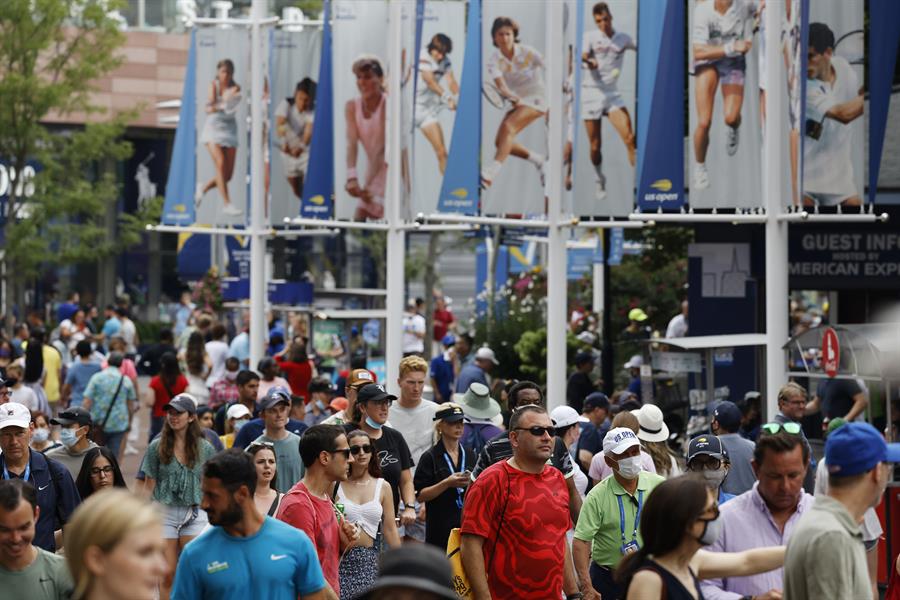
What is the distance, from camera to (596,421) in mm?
14578

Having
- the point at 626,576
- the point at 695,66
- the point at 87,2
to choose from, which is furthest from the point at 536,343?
the point at 626,576

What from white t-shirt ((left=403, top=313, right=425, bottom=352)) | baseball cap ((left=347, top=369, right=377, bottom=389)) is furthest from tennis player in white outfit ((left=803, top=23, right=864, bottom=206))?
white t-shirt ((left=403, top=313, right=425, bottom=352))

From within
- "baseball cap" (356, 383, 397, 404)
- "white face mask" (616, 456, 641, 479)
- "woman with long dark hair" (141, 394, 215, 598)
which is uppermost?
"baseball cap" (356, 383, 397, 404)

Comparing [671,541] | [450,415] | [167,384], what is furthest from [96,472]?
[167,384]

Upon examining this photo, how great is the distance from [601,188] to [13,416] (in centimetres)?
1103

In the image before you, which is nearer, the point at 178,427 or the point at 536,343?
the point at 178,427

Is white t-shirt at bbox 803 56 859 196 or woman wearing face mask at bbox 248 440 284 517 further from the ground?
white t-shirt at bbox 803 56 859 196

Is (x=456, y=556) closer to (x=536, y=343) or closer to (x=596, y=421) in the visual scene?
(x=596, y=421)

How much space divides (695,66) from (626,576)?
12504 millimetres

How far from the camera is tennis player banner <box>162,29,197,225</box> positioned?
30.1 m

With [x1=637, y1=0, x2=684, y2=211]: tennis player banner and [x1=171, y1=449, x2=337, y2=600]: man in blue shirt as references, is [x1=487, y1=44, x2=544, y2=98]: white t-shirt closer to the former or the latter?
[x1=637, y1=0, x2=684, y2=211]: tennis player banner

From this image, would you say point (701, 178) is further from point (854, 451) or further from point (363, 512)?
point (854, 451)

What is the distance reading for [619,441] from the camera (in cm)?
946

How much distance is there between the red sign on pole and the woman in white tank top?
6.43 m
